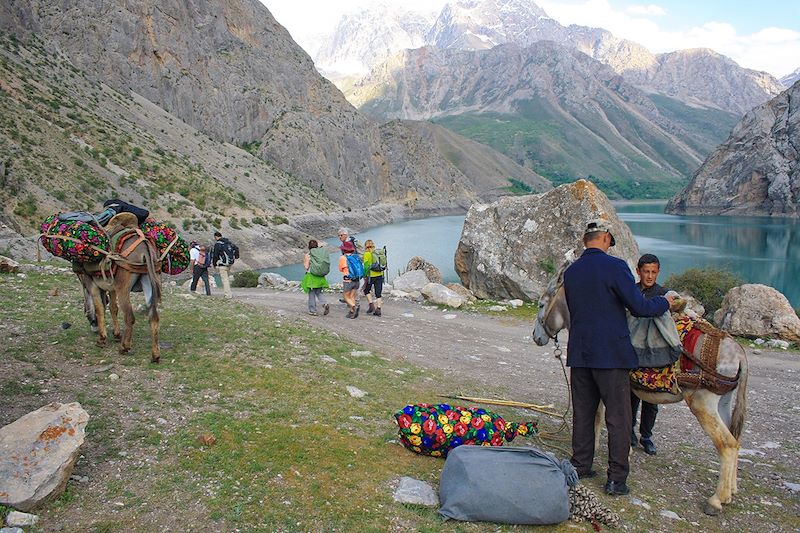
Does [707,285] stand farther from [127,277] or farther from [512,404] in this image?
[127,277]

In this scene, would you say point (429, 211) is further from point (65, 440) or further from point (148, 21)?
point (65, 440)

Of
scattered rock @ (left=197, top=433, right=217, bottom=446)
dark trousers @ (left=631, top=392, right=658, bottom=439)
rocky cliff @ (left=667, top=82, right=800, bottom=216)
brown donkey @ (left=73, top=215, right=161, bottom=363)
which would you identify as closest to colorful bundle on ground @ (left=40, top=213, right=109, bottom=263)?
brown donkey @ (left=73, top=215, right=161, bottom=363)

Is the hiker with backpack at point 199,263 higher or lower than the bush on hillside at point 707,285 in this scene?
higher

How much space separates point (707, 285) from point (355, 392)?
21.6 meters

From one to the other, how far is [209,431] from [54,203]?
116 feet

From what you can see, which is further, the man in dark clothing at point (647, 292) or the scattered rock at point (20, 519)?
the man in dark clothing at point (647, 292)

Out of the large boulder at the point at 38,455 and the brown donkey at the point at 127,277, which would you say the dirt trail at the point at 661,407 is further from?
the large boulder at the point at 38,455

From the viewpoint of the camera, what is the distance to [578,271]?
5711 millimetres

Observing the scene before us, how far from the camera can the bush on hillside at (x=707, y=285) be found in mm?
23378

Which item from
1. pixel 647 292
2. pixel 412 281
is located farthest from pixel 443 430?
pixel 412 281

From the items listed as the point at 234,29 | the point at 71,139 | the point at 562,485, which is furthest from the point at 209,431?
the point at 234,29

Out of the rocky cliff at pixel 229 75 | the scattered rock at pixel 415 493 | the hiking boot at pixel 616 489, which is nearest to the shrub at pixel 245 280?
the scattered rock at pixel 415 493

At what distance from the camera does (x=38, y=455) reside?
446 cm

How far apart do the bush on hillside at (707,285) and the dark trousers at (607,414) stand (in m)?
20.3
